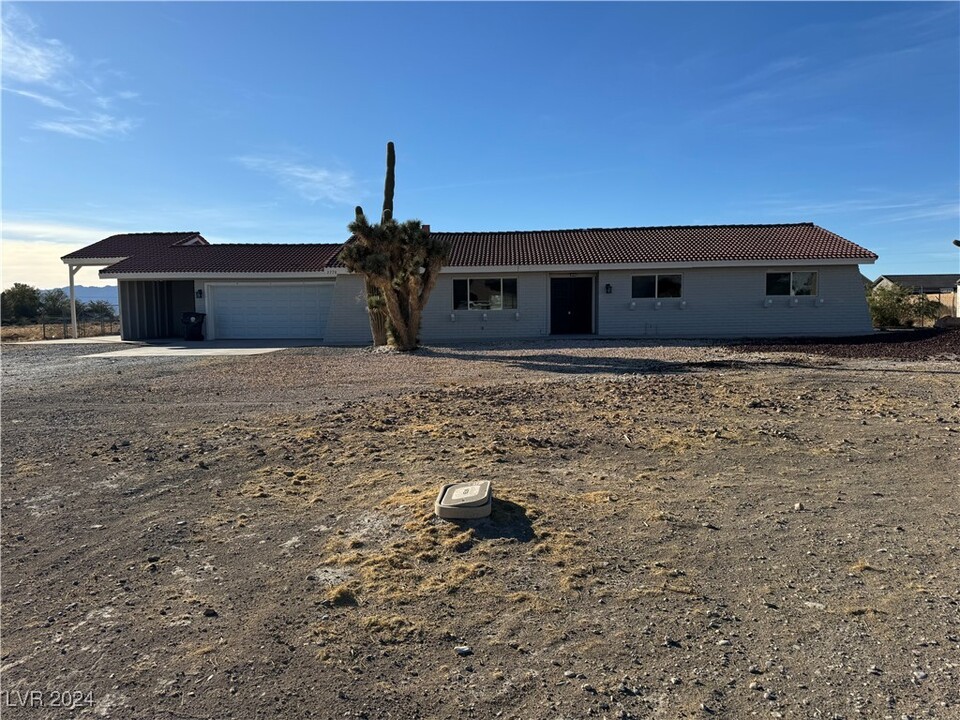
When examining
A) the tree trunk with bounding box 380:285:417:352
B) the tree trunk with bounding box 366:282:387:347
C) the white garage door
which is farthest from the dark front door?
the white garage door

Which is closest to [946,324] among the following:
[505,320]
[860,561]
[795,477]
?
[505,320]

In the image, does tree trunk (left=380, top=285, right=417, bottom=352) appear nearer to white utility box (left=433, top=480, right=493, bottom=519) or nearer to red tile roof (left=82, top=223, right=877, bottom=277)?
red tile roof (left=82, top=223, right=877, bottom=277)

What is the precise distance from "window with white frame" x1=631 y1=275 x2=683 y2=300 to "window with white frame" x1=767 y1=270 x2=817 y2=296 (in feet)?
11.0

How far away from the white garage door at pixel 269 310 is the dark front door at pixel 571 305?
29.2 feet

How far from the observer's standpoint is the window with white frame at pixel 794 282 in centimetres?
2505

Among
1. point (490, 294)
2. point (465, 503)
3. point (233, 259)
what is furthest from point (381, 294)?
point (465, 503)

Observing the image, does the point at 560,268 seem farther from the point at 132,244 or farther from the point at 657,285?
the point at 132,244

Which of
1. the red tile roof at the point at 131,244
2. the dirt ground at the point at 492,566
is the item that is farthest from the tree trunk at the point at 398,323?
the red tile roof at the point at 131,244

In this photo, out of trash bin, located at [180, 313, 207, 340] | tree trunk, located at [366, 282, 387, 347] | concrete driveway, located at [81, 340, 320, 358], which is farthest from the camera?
trash bin, located at [180, 313, 207, 340]

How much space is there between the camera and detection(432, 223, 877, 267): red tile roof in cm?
2492

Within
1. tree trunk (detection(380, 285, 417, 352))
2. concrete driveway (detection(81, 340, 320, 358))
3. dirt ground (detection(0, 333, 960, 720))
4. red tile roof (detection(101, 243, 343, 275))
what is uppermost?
red tile roof (detection(101, 243, 343, 275))

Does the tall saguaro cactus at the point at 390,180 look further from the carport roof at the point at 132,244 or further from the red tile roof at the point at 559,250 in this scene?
the carport roof at the point at 132,244

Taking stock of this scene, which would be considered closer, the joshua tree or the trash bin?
the joshua tree

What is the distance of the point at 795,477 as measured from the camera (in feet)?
19.6
